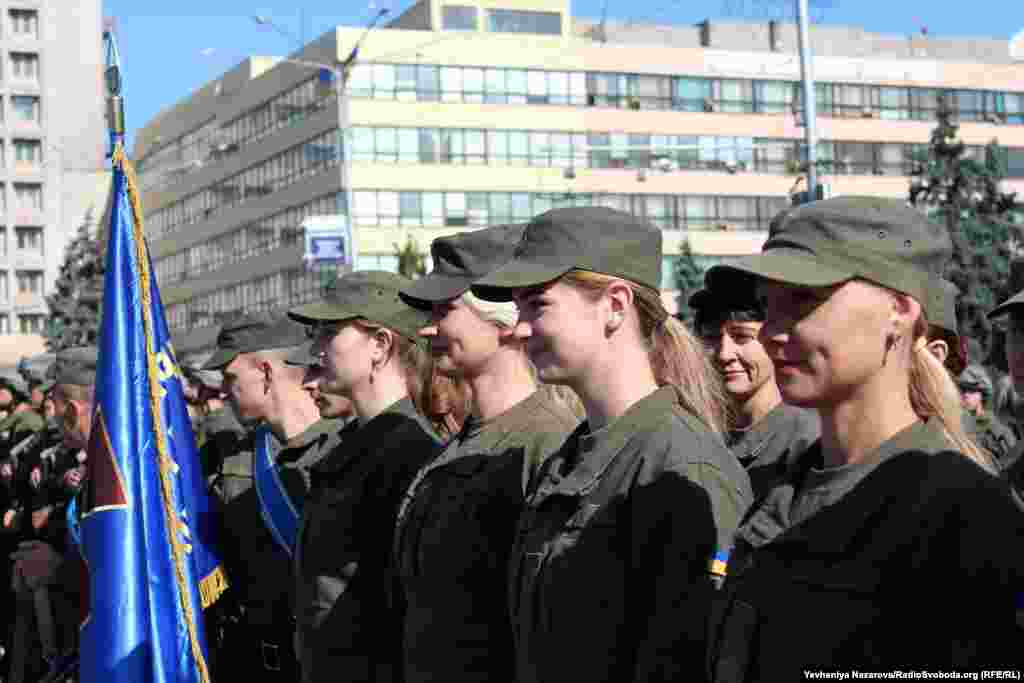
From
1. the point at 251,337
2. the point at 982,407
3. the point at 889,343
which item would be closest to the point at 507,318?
the point at 889,343

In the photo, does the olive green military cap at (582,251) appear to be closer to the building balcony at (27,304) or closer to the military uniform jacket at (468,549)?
the military uniform jacket at (468,549)

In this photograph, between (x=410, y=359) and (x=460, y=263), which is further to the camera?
(x=410, y=359)

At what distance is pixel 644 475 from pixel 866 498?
2.79 feet

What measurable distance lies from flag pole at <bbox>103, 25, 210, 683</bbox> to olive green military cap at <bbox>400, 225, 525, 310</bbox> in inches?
82.7

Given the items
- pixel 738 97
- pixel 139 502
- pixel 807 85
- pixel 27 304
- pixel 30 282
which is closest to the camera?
pixel 139 502

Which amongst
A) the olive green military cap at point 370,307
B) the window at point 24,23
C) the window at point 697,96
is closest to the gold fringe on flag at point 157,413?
the olive green military cap at point 370,307

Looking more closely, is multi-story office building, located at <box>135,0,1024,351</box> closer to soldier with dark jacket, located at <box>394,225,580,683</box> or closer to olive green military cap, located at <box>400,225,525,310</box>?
olive green military cap, located at <box>400,225,525,310</box>

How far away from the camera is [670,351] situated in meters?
4.50

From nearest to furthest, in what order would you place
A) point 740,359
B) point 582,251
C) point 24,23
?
point 582,251, point 740,359, point 24,23

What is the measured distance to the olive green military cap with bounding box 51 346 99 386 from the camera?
31.0 ft

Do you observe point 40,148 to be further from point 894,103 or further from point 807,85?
point 807,85

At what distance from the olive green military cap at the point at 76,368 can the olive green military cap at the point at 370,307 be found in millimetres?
3368

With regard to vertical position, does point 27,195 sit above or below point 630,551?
above

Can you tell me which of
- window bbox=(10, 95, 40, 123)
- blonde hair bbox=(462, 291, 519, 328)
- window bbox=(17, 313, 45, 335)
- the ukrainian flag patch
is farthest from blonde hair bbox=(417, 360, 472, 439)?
window bbox=(10, 95, 40, 123)
